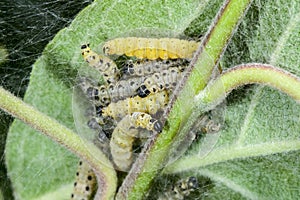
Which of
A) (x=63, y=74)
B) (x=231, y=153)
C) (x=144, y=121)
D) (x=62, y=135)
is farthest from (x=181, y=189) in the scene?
(x=63, y=74)

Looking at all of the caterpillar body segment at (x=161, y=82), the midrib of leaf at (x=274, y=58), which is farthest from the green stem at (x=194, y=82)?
the midrib of leaf at (x=274, y=58)

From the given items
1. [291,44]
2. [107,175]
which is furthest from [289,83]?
[107,175]

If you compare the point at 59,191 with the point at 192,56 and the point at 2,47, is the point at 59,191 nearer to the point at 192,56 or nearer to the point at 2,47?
the point at 2,47

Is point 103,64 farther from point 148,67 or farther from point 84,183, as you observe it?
point 84,183

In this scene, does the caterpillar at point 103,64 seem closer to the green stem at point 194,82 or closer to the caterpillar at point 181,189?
the green stem at point 194,82

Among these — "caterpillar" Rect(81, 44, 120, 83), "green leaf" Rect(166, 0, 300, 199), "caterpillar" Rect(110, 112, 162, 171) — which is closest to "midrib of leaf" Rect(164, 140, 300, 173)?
"green leaf" Rect(166, 0, 300, 199)
